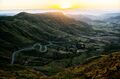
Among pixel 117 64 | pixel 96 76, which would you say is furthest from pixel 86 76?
pixel 117 64

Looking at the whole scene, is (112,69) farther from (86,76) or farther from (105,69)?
(86,76)

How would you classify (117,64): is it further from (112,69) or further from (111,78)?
(111,78)

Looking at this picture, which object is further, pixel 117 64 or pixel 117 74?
pixel 117 64

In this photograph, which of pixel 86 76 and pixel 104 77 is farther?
pixel 86 76

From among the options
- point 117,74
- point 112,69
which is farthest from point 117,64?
point 117,74

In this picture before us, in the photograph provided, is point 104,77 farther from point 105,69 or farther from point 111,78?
point 105,69

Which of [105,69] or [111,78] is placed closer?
[111,78]

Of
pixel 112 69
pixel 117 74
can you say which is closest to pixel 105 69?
pixel 112 69
